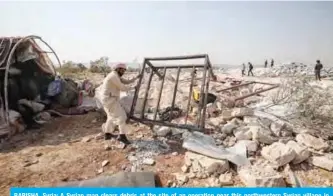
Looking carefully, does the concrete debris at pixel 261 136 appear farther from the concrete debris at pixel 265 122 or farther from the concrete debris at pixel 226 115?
the concrete debris at pixel 226 115

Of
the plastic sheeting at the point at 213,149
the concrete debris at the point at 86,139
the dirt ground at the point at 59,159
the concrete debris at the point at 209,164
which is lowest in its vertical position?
the dirt ground at the point at 59,159

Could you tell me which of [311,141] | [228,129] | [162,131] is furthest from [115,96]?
[311,141]

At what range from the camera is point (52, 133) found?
17.9ft

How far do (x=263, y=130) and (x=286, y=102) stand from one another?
1.60 metres

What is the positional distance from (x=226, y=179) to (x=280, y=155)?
814mm

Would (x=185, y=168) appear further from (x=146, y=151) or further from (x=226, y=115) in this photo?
(x=226, y=115)

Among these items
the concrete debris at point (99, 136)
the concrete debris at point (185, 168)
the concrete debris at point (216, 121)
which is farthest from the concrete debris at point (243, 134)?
the concrete debris at point (99, 136)

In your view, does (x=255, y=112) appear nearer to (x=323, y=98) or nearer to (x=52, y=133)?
(x=323, y=98)

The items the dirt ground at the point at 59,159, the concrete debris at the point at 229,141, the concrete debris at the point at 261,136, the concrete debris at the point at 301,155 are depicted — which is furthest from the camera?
the concrete debris at the point at 229,141

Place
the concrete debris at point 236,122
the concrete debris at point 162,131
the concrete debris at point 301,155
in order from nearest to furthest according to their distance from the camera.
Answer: the concrete debris at point 301,155, the concrete debris at point 162,131, the concrete debris at point 236,122

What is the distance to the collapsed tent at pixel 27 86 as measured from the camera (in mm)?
5473

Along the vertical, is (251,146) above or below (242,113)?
below

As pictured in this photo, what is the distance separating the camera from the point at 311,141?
14.1 feet

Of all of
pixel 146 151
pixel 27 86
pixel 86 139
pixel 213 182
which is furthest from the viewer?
pixel 27 86
